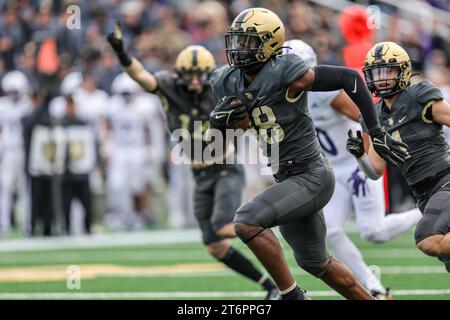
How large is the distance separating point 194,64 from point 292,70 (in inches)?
87.4

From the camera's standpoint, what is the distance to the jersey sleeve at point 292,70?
5.44m

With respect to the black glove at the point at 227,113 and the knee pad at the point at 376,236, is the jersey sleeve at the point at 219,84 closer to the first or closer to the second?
the black glove at the point at 227,113

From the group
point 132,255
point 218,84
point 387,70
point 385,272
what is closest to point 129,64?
point 218,84

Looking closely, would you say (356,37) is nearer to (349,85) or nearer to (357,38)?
(357,38)

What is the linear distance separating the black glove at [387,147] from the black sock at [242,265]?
6.79 feet

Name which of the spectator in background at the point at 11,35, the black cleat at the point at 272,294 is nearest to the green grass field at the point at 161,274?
the black cleat at the point at 272,294

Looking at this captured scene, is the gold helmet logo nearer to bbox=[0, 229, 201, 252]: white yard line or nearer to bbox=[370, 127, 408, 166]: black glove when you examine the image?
bbox=[370, 127, 408, 166]: black glove

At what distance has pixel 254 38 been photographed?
18.5ft

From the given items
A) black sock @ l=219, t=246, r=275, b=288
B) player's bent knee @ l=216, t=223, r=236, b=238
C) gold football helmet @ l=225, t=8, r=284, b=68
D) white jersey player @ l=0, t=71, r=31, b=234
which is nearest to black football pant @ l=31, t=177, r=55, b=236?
white jersey player @ l=0, t=71, r=31, b=234

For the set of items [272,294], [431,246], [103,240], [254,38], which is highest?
[254,38]

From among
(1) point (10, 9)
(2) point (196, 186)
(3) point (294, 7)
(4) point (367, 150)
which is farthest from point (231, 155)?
(1) point (10, 9)

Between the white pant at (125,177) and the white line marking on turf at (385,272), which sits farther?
the white pant at (125,177)

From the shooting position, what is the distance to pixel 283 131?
18.4 feet

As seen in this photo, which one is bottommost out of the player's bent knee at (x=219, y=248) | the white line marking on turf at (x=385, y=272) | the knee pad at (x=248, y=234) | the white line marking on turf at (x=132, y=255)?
the white line marking on turf at (x=132, y=255)
